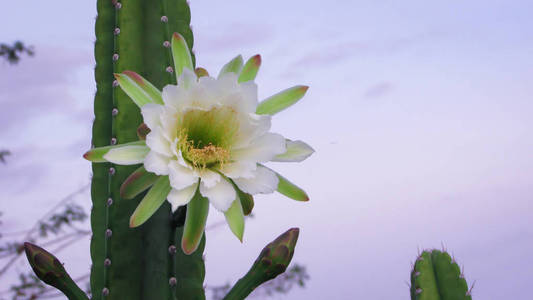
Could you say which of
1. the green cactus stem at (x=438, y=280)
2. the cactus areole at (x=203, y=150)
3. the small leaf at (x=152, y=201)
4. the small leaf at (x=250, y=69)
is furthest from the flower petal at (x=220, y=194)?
the green cactus stem at (x=438, y=280)

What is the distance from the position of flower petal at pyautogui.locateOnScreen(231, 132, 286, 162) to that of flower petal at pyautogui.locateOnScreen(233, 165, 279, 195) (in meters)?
0.04

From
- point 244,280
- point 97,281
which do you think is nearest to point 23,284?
point 97,281

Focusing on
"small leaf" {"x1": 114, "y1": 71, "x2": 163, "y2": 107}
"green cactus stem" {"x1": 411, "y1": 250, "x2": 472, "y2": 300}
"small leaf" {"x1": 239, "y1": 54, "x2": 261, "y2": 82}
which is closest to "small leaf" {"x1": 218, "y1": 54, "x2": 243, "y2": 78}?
"small leaf" {"x1": 239, "y1": 54, "x2": 261, "y2": 82}

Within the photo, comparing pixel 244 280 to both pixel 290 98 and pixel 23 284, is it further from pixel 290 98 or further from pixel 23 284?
pixel 23 284

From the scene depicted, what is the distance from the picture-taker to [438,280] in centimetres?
264

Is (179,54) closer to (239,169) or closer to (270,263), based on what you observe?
(239,169)

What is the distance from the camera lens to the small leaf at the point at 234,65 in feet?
5.75

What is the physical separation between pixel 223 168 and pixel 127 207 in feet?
1.54

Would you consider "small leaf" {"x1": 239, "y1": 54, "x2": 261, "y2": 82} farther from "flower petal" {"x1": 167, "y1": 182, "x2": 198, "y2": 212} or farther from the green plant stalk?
the green plant stalk

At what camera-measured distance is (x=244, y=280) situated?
1922 millimetres

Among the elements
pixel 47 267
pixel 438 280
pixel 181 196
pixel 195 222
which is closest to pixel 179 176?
pixel 181 196

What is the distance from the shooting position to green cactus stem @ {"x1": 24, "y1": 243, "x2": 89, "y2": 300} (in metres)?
1.87

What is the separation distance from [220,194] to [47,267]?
2.24ft

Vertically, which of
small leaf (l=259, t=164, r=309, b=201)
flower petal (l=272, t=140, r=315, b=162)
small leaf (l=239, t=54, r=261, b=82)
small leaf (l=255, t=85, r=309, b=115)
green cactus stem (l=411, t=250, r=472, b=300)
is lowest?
green cactus stem (l=411, t=250, r=472, b=300)
